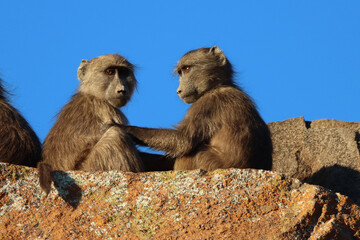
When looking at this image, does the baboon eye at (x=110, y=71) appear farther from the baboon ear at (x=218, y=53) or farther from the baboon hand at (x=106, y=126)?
the baboon ear at (x=218, y=53)

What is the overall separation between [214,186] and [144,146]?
9.26 ft

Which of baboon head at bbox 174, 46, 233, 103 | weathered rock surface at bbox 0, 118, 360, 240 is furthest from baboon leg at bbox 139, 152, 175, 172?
weathered rock surface at bbox 0, 118, 360, 240

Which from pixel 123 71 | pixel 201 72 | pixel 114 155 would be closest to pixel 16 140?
pixel 114 155

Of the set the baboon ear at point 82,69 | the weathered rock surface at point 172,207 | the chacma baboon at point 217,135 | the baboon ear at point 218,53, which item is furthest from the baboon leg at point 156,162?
the weathered rock surface at point 172,207

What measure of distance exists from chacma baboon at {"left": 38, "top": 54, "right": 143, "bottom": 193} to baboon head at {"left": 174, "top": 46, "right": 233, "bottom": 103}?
2.86ft

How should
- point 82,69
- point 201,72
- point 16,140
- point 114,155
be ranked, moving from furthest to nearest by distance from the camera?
point 82,69
point 201,72
point 16,140
point 114,155

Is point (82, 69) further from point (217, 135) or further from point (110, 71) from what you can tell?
point (217, 135)

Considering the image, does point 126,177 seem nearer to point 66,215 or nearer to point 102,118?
point 66,215

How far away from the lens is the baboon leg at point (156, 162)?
9734 mm

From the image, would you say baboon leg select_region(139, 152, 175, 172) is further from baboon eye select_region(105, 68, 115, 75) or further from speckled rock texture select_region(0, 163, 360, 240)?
speckled rock texture select_region(0, 163, 360, 240)

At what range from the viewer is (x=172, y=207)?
629 centimetres

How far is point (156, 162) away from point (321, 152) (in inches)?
114

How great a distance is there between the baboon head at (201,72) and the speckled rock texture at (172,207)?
3.62 m

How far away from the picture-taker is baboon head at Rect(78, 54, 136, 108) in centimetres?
961
